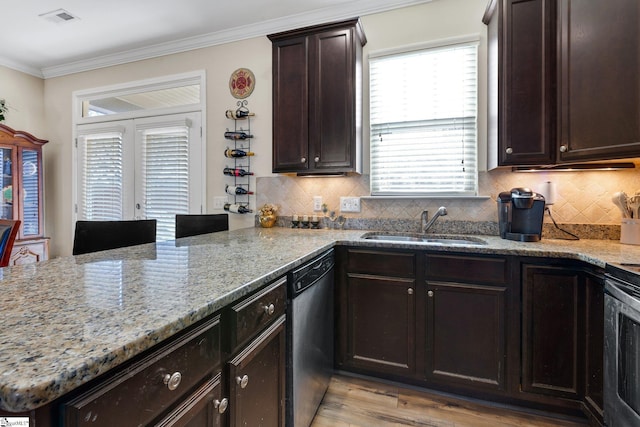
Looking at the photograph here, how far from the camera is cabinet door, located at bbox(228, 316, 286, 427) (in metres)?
0.93

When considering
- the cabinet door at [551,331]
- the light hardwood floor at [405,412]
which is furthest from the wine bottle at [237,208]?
the cabinet door at [551,331]

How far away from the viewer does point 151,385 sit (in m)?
0.64

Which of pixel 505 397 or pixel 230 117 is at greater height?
pixel 230 117

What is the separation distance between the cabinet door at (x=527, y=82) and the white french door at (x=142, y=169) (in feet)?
8.57

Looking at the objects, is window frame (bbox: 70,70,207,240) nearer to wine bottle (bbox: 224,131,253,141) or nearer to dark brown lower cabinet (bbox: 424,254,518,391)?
wine bottle (bbox: 224,131,253,141)

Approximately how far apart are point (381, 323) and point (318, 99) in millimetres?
1638

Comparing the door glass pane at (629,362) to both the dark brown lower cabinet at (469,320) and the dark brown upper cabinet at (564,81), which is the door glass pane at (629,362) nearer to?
the dark brown lower cabinet at (469,320)

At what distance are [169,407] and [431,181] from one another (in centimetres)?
222

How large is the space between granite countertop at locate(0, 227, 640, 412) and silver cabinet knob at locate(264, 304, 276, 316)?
107mm

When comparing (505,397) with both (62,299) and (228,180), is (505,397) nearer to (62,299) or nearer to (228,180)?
(62,299)

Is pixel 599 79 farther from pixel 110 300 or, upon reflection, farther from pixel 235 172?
pixel 235 172

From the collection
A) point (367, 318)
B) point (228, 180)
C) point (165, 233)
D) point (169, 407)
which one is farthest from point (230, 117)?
point (169, 407)

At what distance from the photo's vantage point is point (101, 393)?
538 mm

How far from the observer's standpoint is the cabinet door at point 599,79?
158 centimetres
